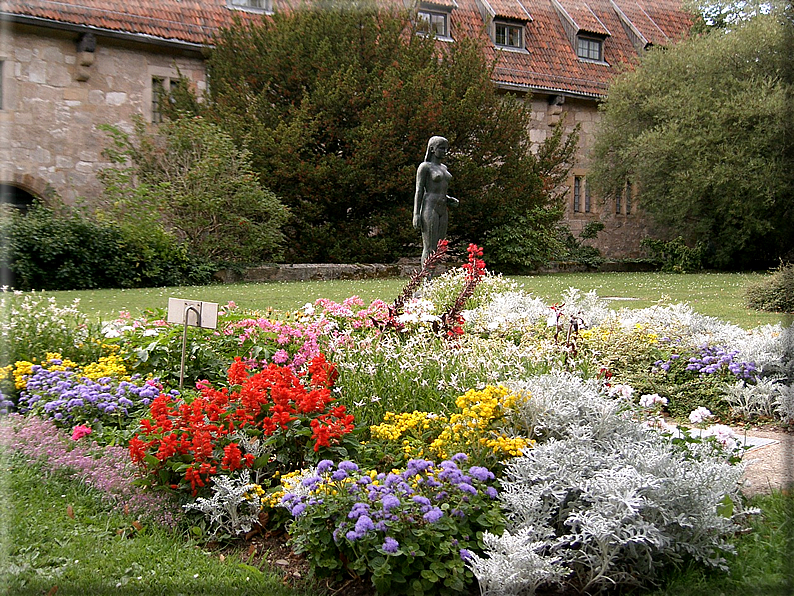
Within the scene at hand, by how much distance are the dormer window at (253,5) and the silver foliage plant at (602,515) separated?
597 inches

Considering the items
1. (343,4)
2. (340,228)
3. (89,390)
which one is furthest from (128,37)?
(89,390)

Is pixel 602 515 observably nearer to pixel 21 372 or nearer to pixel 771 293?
pixel 21 372

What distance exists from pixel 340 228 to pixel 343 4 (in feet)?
13.9

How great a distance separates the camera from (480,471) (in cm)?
245

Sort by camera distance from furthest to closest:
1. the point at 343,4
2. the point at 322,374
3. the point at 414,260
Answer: the point at 414,260 < the point at 343,4 < the point at 322,374

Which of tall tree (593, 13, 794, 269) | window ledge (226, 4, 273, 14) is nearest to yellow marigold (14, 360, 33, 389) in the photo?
window ledge (226, 4, 273, 14)

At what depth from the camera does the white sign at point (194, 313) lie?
3369 millimetres

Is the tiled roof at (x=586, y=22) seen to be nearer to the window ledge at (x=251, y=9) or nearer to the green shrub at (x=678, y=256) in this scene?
the green shrub at (x=678, y=256)

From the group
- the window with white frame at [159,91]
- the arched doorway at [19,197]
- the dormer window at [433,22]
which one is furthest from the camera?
the dormer window at [433,22]

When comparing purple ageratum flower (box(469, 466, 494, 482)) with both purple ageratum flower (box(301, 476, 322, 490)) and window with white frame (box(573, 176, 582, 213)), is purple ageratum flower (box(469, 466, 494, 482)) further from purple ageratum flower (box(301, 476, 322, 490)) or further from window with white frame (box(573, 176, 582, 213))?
window with white frame (box(573, 176, 582, 213))

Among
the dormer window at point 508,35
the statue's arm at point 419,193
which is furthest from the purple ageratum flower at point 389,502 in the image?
the dormer window at point 508,35

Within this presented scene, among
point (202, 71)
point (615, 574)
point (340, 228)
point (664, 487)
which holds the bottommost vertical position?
point (615, 574)

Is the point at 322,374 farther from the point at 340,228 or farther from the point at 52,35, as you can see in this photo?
the point at 52,35

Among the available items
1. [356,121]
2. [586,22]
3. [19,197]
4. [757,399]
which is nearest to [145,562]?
[757,399]
